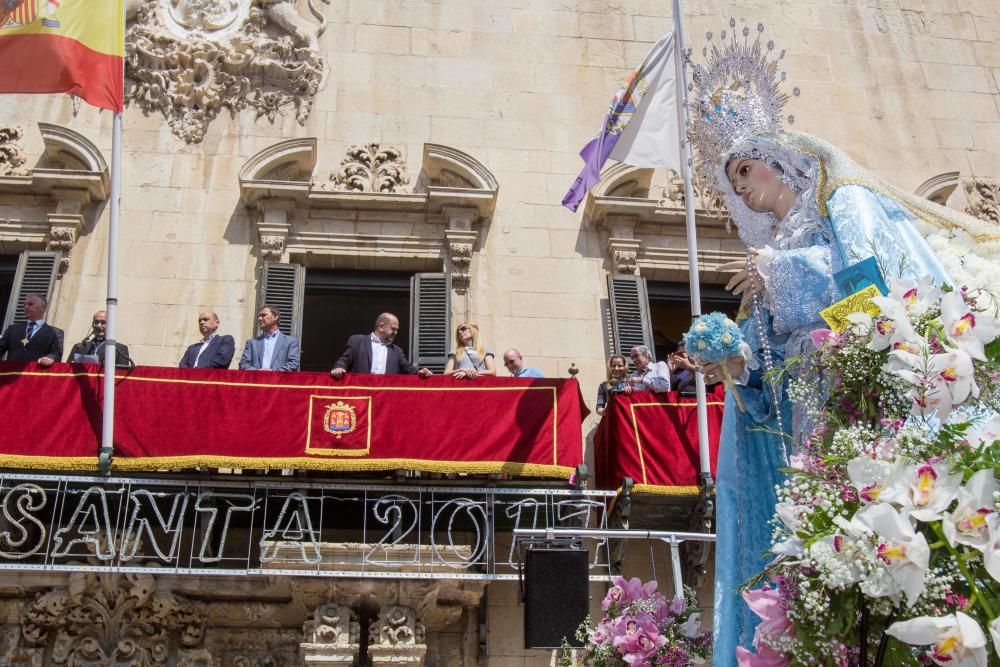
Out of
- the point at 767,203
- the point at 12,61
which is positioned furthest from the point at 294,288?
the point at 767,203

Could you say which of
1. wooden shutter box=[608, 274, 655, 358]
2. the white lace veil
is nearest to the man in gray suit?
wooden shutter box=[608, 274, 655, 358]

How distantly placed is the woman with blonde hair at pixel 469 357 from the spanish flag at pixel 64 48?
3.82 meters

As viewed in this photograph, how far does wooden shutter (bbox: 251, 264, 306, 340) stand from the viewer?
11094 millimetres

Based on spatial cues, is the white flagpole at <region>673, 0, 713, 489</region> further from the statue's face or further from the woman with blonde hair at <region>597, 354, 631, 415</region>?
the statue's face

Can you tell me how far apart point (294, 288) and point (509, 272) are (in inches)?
→ 87.4

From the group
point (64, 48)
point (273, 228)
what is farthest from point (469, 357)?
point (64, 48)

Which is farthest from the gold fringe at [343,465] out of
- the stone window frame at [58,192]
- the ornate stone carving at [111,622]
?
the stone window frame at [58,192]

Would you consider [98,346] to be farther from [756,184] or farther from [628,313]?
[756,184]

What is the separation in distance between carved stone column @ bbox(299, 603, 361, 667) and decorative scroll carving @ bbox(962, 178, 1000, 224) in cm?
839

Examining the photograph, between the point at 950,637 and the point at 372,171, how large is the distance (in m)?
9.93

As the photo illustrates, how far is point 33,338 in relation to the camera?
32.8ft

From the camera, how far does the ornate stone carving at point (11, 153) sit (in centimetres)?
1162

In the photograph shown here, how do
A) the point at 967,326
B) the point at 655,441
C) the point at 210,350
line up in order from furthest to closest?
the point at 210,350, the point at 655,441, the point at 967,326

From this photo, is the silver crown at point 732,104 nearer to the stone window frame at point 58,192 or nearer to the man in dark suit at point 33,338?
the man in dark suit at point 33,338
